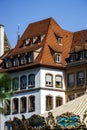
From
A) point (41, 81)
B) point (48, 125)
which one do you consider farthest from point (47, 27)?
point (48, 125)

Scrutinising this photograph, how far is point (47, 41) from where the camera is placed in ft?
269

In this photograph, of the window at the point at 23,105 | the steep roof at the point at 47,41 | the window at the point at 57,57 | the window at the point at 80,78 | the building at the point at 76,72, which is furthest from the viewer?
the window at the point at 57,57

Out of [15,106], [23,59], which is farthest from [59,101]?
[23,59]

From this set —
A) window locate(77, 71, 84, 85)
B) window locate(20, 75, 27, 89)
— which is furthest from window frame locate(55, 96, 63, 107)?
window locate(20, 75, 27, 89)

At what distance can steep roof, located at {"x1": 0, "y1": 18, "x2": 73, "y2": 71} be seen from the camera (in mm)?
80250

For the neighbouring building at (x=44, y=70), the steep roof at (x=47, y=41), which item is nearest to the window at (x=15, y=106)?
the neighbouring building at (x=44, y=70)

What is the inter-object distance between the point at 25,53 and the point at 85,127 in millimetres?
40532

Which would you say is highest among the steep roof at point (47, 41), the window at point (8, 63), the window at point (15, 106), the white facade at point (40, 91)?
the steep roof at point (47, 41)

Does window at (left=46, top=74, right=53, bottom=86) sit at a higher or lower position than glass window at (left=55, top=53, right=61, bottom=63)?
lower

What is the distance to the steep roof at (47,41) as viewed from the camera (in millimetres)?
80250

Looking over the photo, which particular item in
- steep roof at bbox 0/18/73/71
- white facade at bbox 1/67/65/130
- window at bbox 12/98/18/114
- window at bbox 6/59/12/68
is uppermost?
steep roof at bbox 0/18/73/71

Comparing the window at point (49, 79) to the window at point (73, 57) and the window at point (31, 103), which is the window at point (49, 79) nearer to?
the window at point (31, 103)

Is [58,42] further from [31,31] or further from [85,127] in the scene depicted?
[85,127]

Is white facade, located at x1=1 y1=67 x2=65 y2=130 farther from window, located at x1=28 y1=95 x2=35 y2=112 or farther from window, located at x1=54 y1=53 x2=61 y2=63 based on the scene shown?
window, located at x1=54 y1=53 x2=61 y2=63
